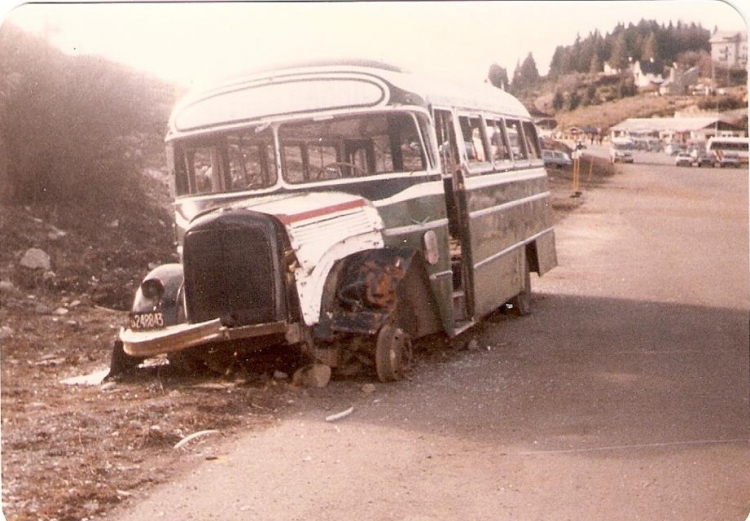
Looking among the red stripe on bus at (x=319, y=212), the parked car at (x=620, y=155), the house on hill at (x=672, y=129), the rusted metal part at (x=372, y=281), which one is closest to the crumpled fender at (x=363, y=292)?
the rusted metal part at (x=372, y=281)

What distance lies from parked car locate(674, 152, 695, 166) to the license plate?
294cm

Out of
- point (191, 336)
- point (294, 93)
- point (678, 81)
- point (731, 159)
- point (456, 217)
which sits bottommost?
point (191, 336)

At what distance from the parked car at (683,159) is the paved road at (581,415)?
0.17 feet

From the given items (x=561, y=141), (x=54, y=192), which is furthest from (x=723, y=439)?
(x=54, y=192)

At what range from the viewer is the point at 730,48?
4.57 m

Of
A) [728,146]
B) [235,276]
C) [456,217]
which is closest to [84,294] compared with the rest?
[235,276]

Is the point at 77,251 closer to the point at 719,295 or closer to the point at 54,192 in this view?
the point at 54,192

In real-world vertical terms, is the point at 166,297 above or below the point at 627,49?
below

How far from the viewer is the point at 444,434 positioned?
4.18 m

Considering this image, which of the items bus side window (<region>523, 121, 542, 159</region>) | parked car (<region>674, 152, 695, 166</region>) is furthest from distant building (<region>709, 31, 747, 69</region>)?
bus side window (<region>523, 121, 542, 159</region>)

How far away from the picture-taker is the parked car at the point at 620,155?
5.09m

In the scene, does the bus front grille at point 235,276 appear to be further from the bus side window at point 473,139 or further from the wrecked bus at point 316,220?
the bus side window at point 473,139

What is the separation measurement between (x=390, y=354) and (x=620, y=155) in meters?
1.71

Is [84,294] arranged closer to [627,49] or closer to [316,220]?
[316,220]
